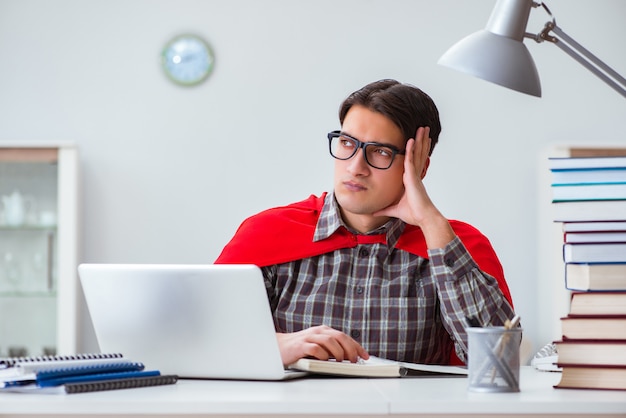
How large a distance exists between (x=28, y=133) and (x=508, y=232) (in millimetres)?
2443

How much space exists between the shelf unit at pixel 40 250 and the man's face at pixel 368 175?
2.29 metres

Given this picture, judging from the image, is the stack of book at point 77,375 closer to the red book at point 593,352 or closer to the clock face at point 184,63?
the red book at point 593,352

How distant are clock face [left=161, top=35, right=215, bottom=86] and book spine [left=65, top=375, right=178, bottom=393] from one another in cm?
320

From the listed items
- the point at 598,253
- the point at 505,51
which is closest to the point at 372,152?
the point at 505,51

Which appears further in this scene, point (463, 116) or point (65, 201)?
point (463, 116)

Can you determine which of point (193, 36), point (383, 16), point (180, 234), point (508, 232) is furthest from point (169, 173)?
point (508, 232)

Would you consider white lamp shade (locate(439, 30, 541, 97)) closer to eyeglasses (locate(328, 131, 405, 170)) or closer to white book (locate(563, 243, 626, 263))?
white book (locate(563, 243, 626, 263))

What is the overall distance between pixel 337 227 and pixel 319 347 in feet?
1.86

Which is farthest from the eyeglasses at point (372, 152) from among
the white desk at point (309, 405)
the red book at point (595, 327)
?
the white desk at point (309, 405)

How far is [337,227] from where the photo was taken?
2.15 m

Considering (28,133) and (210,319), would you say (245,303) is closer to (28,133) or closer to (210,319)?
(210,319)

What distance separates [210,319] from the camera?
143cm

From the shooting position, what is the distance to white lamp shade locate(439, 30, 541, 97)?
1.53 metres

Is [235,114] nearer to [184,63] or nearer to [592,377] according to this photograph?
[184,63]
